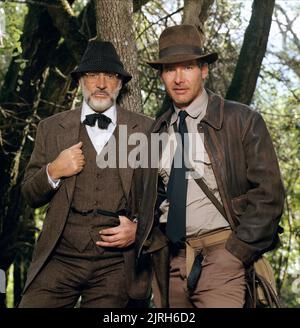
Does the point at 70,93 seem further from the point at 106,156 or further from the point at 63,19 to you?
the point at 106,156

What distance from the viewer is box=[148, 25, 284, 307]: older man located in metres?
4.38

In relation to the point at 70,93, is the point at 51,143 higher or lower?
lower

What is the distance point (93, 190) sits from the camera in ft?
16.0

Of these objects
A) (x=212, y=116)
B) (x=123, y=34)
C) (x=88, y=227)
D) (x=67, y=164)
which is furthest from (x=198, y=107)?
(x=123, y=34)

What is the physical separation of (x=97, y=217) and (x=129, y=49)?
1.88 meters

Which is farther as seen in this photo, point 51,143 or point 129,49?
point 129,49

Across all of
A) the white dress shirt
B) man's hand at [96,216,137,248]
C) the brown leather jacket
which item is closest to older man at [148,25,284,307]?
the brown leather jacket

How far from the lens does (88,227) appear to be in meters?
4.84

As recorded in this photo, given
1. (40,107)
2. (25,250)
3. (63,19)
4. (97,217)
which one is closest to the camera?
(97,217)

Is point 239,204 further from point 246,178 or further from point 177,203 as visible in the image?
point 177,203

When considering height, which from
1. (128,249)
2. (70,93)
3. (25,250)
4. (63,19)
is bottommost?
(25,250)

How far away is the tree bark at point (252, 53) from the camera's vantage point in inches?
314
